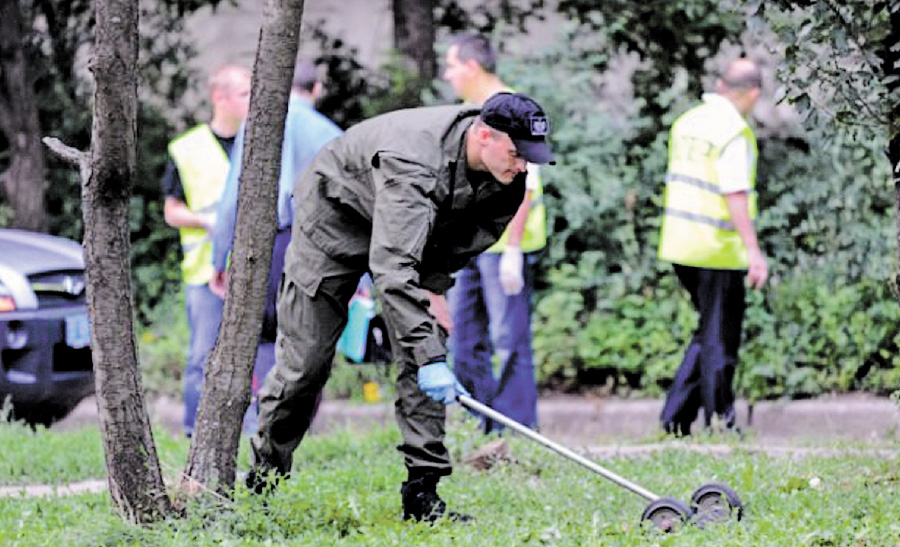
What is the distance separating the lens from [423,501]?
6.90m

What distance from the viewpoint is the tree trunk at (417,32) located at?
41.0 feet

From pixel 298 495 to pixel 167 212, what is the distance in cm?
309

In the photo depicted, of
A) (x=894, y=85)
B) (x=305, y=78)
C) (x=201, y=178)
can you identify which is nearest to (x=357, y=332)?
(x=305, y=78)

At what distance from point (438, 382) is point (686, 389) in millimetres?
3553

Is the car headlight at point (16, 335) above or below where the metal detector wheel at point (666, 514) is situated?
above

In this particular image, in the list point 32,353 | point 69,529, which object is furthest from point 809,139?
point 69,529

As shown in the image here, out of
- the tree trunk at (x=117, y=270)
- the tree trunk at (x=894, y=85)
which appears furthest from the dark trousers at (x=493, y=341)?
the tree trunk at (x=117, y=270)

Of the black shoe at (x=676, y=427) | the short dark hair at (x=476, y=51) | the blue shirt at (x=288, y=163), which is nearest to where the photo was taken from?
the blue shirt at (x=288, y=163)

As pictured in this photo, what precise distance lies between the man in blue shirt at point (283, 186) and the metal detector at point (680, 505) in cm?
206

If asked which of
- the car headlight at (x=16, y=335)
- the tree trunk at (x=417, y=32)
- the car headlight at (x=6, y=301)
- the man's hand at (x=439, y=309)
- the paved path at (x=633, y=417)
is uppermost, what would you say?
the tree trunk at (x=417, y=32)

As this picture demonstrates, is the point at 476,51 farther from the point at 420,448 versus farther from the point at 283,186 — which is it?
the point at 420,448

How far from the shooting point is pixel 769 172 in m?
11.8

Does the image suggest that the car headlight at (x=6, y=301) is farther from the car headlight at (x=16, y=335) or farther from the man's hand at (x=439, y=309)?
the man's hand at (x=439, y=309)

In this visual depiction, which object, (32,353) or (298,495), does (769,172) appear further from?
(298,495)
